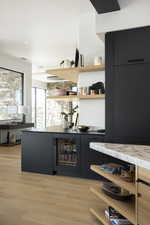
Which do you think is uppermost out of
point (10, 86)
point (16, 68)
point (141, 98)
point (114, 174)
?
point (16, 68)

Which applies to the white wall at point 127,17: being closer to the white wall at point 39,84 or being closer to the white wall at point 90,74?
the white wall at point 90,74

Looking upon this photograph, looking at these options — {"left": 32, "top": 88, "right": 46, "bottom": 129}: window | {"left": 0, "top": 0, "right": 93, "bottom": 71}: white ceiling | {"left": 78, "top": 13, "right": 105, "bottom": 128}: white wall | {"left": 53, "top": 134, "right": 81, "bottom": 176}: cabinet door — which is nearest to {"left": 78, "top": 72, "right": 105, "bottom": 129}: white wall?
{"left": 78, "top": 13, "right": 105, "bottom": 128}: white wall

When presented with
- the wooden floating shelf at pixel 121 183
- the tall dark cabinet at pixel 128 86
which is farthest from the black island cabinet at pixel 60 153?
the wooden floating shelf at pixel 121 183

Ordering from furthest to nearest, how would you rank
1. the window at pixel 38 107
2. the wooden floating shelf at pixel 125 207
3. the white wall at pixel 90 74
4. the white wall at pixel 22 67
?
1. the window at pixel 38 107
2. the white wall at pixel 22 67
3. the white wall at pixel 90 74
4. the wooden floating shelf at pixel 125 207

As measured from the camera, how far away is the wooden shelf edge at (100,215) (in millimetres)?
1861

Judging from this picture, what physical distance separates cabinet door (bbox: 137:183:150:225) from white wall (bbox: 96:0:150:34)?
2.11 metres

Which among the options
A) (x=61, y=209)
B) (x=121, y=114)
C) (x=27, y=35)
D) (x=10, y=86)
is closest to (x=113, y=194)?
(x=61, y=209)

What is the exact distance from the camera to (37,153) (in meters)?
3.53

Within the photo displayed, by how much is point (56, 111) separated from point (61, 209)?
8780 mm

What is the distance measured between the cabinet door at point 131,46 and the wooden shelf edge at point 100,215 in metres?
1.86

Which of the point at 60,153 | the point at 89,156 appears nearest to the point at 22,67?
the point at 60,153

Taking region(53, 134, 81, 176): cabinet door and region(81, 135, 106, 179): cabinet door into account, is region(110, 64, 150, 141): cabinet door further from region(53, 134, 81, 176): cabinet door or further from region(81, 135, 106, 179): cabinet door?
region(53, 134, 81, 176): cabinet door

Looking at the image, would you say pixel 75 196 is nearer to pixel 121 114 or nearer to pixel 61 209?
pixel 61 209

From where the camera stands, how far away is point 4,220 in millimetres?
2002
